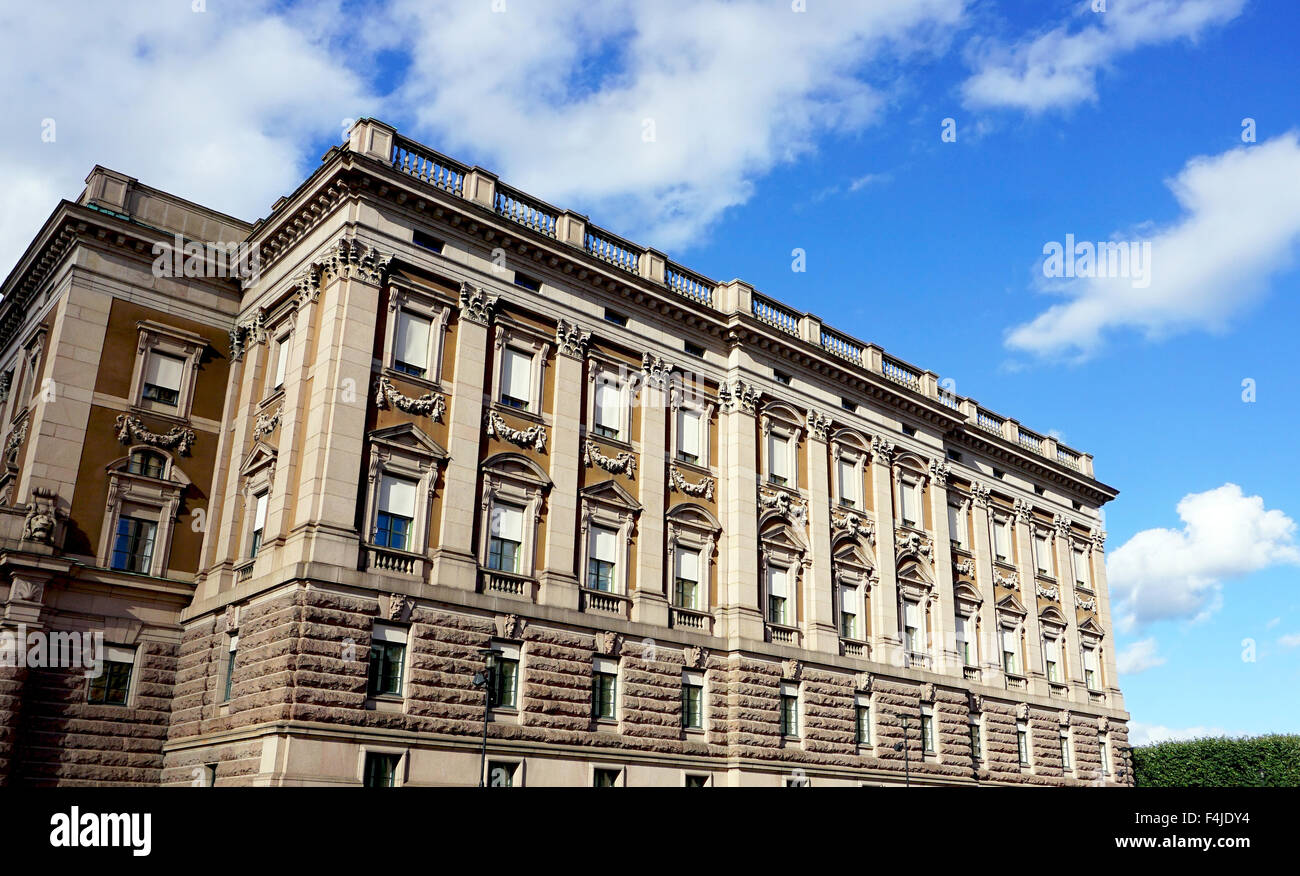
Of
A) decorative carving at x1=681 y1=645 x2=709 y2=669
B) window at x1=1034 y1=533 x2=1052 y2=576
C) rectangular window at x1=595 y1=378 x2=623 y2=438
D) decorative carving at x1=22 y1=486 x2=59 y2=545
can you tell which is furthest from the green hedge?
decorative carving at x1=22 y1=486 x2=59 y2=545

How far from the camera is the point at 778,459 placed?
4119 centimetres

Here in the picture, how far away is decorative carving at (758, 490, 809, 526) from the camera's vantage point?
39719 millimetres

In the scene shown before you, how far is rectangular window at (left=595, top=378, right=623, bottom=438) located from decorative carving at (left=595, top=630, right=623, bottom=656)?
23.2 feet

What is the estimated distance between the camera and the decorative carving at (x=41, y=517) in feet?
98.4

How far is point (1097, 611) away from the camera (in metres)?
55.9

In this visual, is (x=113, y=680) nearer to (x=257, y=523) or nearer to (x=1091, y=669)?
(x=257, y=523)

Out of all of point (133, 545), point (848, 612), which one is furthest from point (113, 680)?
point (848, 612)

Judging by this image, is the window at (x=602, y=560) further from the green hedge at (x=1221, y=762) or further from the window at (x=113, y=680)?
the green hedge at (x=1221, y=762)

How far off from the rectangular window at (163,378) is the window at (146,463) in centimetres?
193

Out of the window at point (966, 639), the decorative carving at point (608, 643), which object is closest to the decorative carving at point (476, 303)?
the decorative carving at point (608, 643)

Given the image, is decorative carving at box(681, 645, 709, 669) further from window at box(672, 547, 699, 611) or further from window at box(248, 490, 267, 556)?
window at box(248, 490, 267, 556)
